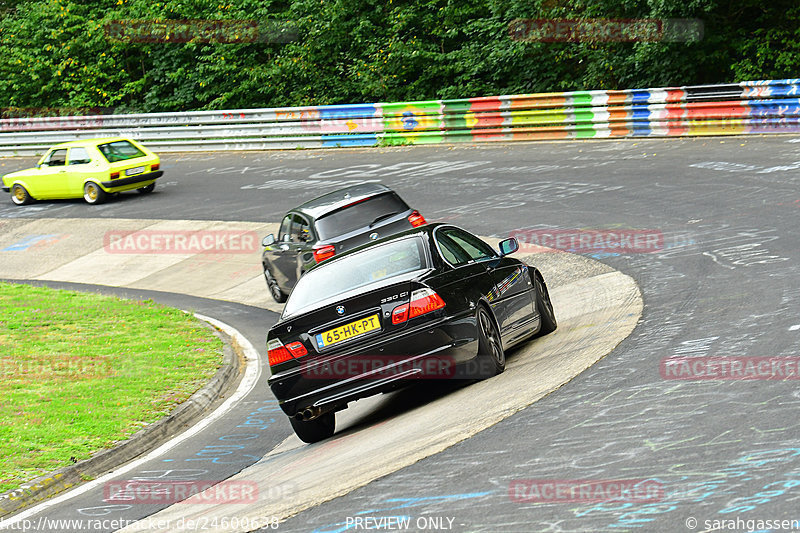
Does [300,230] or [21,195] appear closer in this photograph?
[300,230]

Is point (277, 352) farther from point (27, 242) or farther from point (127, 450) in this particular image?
point (27, 242)

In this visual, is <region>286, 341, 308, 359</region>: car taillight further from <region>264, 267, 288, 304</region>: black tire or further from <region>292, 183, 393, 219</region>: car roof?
<region>264, 267, 288, 304</region>: black tire

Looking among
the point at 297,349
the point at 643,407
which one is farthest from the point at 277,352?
the point at 643,407

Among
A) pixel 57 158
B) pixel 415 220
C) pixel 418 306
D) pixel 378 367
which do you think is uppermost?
pixel 418 306

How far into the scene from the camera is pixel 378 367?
817 centimetres

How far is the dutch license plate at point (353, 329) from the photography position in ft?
27.1

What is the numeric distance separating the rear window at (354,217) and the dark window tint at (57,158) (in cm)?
1530

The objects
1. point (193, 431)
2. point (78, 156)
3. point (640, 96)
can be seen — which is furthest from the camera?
point (78, 156)

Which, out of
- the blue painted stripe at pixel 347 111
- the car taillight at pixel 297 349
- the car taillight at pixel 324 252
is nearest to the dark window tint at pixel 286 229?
the car taillight at pixel 324 252

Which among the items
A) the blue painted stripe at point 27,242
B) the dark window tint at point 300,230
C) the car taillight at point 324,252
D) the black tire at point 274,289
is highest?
the dark window tint at point 300,230

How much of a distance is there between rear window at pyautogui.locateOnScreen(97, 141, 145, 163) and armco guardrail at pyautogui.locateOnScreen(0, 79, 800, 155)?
589cm

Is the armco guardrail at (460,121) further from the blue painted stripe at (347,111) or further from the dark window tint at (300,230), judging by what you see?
the dark window tint at (300,230)

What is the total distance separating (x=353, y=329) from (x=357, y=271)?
34.0 inches

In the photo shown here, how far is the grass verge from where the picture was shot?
903 cm
